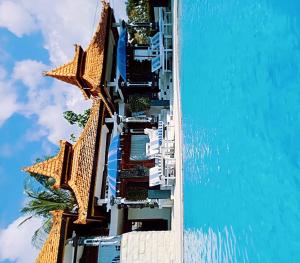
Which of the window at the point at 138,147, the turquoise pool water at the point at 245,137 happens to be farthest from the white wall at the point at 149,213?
the turquoise pool water at the point at 245,137

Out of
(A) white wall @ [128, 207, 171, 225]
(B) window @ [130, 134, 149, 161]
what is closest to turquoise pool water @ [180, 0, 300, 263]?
(B) window @ [130, 134, 149, 161]

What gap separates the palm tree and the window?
3481mm

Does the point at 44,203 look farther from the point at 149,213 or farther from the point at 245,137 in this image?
the point at 245,137

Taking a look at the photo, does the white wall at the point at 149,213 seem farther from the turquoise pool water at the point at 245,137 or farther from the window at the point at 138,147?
the turquoise pool water at the point at 245,137

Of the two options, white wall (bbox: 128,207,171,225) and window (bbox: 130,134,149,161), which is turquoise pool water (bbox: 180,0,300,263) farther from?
white wall (bbox: 128,207,171,225)

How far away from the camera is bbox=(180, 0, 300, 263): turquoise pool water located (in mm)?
7102

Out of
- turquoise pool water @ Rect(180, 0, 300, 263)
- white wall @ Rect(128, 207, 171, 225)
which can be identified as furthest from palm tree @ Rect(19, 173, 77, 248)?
turquoise pool water @ Rect(180, 0, 300, 263)

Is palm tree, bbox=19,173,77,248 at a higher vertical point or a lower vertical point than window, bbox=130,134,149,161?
lower

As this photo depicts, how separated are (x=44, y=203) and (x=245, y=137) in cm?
1203

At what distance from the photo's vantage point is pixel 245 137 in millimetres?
8953

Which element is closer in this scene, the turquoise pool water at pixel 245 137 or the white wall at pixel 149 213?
the turquoise pool water at pixel 245 137

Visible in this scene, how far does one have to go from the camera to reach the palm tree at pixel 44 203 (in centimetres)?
1830

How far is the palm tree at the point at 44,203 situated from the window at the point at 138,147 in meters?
3.48

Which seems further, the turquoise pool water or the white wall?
the white wall
